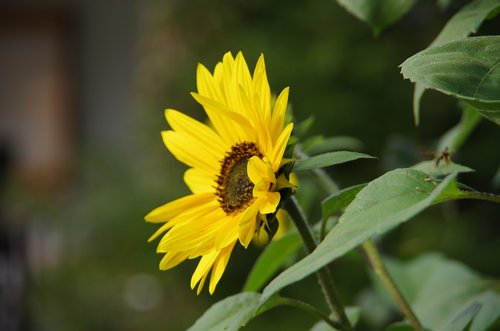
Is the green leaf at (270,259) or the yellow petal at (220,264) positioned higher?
the yellow petal at (220,264)

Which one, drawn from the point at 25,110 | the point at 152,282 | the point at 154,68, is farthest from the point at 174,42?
the point at 25,110

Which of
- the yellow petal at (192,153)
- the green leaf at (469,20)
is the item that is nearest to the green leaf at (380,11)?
the green leaf at (469,20)

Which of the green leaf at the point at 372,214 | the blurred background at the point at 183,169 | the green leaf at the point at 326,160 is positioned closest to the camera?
the green leaf at the point at 372,214

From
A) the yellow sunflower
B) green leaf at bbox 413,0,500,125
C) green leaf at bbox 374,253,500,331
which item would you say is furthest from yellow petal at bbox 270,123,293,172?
green leaf at bbox 374,253,500,331

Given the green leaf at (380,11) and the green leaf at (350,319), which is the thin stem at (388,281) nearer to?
the green leaf at (350,319)

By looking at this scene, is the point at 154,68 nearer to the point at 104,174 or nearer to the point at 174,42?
the point at 174,42
